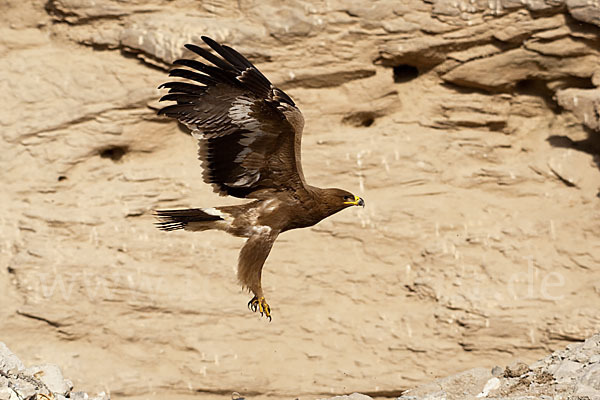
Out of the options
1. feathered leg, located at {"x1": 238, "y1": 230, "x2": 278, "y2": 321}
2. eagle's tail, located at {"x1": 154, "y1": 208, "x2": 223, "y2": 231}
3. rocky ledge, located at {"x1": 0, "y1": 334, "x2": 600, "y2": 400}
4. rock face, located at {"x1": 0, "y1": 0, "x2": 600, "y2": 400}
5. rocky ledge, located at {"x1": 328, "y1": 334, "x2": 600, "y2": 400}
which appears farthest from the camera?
rock face, located at {"x1": 0, "y1": 0, "x2": 600, "y2": 400}

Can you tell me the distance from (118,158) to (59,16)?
1792mm

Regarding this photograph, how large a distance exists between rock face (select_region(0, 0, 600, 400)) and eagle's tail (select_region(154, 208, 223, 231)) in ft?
9.53

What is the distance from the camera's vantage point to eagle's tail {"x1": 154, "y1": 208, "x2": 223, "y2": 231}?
7.62 meters

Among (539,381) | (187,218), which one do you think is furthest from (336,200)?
(539,381)

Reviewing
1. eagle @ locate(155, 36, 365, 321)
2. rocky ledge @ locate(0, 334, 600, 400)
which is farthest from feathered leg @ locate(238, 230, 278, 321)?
rocky ledge @ locate(0, 334, 600, 400)

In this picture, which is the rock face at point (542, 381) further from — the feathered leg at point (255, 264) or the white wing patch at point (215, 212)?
the white wing patch at point (215, 212)

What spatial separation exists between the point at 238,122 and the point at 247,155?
40 cm

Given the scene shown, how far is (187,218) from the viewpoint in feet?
25.2

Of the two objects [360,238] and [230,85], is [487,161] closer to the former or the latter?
[360,238]

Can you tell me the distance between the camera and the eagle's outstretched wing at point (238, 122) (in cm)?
695

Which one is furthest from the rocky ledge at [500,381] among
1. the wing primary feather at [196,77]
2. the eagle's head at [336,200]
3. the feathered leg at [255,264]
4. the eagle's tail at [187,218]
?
the wing primary feather at [196,77]

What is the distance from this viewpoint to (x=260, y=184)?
7.88m

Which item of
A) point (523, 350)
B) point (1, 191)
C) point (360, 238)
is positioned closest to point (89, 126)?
point (1, 191)

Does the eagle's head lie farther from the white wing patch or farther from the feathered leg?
the white wing patch
